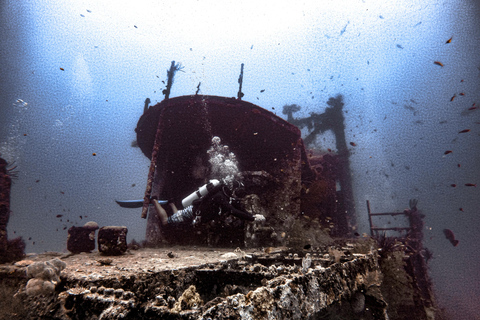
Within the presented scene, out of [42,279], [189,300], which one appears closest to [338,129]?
[189,300]

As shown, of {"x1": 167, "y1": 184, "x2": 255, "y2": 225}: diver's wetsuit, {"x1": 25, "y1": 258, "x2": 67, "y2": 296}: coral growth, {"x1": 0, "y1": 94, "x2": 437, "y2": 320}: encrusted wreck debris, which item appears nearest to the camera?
{"x1": 0, "y1": 94, "x2": 437, "y2": 320}: encrusted wreck debris

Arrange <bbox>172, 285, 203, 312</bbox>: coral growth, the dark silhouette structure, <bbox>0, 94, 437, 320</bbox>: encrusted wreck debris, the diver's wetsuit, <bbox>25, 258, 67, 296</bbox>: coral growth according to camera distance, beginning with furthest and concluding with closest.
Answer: the dark silhouette structure
the diver's wetsuit
<bbox>25, 258, 67, 296</bbox>: coral growth
<bbox>172, 285, 203, 312</bbox>: coral growth
<bbox>0, 94, 437, 320</bbox>: encrusted wreck debris

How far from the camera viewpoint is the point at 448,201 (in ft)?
295

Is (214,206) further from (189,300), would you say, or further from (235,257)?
(189,300)

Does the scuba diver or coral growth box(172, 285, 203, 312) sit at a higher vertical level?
the scuba diver

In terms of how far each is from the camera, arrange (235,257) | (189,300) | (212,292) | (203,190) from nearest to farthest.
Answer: (189,300) → (212,292) → (235,257) → (203,190)

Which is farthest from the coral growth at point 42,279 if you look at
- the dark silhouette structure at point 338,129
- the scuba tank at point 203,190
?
→ the dark silhouette structure at point 338,129

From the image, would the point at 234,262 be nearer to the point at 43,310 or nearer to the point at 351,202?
the point at 43,310

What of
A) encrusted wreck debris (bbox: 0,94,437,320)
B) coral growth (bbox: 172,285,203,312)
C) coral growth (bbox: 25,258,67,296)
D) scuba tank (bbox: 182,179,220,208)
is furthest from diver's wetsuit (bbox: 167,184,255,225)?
coral growth (bbox: 25,258,67,296)

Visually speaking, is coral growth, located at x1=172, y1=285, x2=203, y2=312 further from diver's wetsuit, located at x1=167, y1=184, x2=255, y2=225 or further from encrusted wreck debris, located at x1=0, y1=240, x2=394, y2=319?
diver's wetsuit, located at x1=167, y1=184, x2=255, y2=225

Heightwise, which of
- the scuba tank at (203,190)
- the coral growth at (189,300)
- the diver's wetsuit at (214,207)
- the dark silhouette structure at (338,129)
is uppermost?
the dark silhouette structure at (338,129)

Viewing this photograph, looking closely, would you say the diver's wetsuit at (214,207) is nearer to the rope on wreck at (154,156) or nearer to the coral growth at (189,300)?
the rope on wreck at (154,156)

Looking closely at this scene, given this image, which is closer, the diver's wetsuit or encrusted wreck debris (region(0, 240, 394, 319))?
encrusted wreck debris (region(0, 240, 394, 319))

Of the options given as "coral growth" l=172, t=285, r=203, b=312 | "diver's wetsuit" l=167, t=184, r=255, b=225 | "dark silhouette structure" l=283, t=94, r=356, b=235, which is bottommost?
"coral growth" l=172, t=285, r=203, b=312
